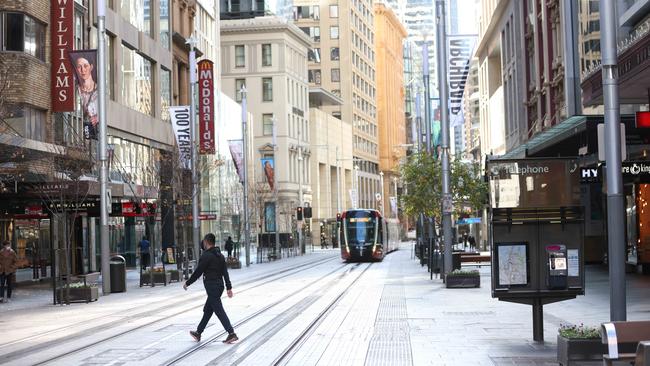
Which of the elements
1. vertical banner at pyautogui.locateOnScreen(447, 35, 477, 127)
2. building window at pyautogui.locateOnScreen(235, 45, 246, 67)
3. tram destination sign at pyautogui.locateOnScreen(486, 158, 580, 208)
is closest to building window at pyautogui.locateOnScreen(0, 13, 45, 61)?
vertical banner at pyautogui.locateOnScreen(447, 35, 477, 127)

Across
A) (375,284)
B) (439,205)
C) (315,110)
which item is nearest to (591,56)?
(375,284)

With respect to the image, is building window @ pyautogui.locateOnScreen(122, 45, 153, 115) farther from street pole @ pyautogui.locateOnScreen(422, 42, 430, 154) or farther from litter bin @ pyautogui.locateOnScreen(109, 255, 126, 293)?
litter bin @ pyautogui.locateOnScreen(109, 255, 126, 293)

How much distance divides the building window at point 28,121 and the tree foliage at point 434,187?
1534cm

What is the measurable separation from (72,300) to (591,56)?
16651 millimetres

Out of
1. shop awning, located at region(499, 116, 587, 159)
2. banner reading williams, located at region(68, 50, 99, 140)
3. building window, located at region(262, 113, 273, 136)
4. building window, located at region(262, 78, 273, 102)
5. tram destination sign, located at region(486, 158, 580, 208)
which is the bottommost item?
tram destination sign, located at region(486, 158, 580, 208)

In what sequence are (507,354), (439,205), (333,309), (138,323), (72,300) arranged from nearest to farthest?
1. (507,354)
2. (138,323)
3. (333,309)
4. (72,300)
5. (439,205)

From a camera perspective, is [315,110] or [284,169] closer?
[284,169]

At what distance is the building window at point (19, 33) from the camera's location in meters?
36.2

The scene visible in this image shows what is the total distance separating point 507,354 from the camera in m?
14.1

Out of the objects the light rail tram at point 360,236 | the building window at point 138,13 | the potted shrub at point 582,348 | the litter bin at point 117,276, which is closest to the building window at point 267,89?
the light rail tram at point 360,236

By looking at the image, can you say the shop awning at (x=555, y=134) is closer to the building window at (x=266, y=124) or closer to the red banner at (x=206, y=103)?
the red banner at (x=206, y=103)

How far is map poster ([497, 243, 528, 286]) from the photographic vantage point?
15086mm

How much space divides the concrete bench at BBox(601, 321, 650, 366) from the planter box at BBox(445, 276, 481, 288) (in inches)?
776

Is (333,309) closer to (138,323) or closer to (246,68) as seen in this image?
(138,323)
